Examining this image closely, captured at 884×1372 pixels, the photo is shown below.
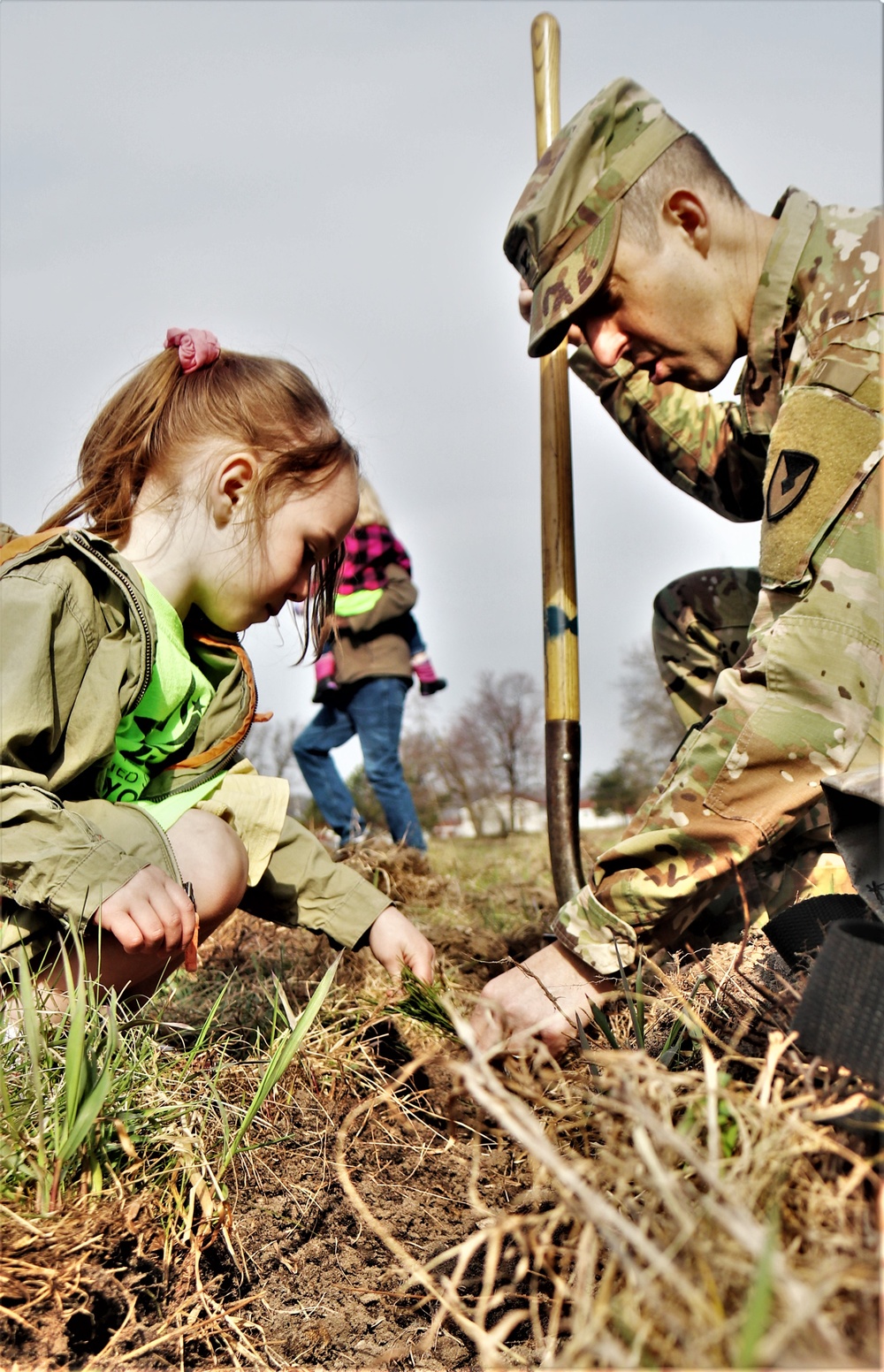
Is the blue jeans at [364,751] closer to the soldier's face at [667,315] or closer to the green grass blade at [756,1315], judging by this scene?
the soldier's face at [667,315]

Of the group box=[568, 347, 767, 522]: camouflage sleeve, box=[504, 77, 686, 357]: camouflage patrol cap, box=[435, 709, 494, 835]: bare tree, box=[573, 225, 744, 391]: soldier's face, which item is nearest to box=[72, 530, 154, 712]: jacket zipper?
box=[504, 77, 686, 357]: camouflage patrol cap

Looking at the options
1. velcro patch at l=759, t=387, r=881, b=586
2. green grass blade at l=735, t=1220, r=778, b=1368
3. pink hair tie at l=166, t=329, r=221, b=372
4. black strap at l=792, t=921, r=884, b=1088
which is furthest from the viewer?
pink hair tie at l=166, t=329, r=221, b=372

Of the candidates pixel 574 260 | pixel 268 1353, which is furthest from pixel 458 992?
pixel 574 260

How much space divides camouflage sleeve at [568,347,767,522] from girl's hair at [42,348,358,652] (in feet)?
3.15

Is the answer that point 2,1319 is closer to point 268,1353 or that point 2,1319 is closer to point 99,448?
point 268,1353

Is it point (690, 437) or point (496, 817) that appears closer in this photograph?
point (690, 437)

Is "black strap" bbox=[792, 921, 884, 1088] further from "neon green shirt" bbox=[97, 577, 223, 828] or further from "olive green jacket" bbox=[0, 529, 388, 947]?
"neon green shirt" bbox=[97, 577, 223, 828]

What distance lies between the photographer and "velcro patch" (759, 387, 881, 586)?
183 cm

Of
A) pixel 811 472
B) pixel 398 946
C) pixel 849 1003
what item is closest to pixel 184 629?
pixel 398 946

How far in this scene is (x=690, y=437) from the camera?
2781mm

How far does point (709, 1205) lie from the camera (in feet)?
1.79

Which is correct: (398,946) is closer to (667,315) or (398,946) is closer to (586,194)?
(667,315)

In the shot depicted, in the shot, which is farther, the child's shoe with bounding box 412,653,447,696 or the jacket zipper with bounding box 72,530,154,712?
the child's shoe with bounding box 412,653,447,696

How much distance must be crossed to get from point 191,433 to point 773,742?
1.42 meters
